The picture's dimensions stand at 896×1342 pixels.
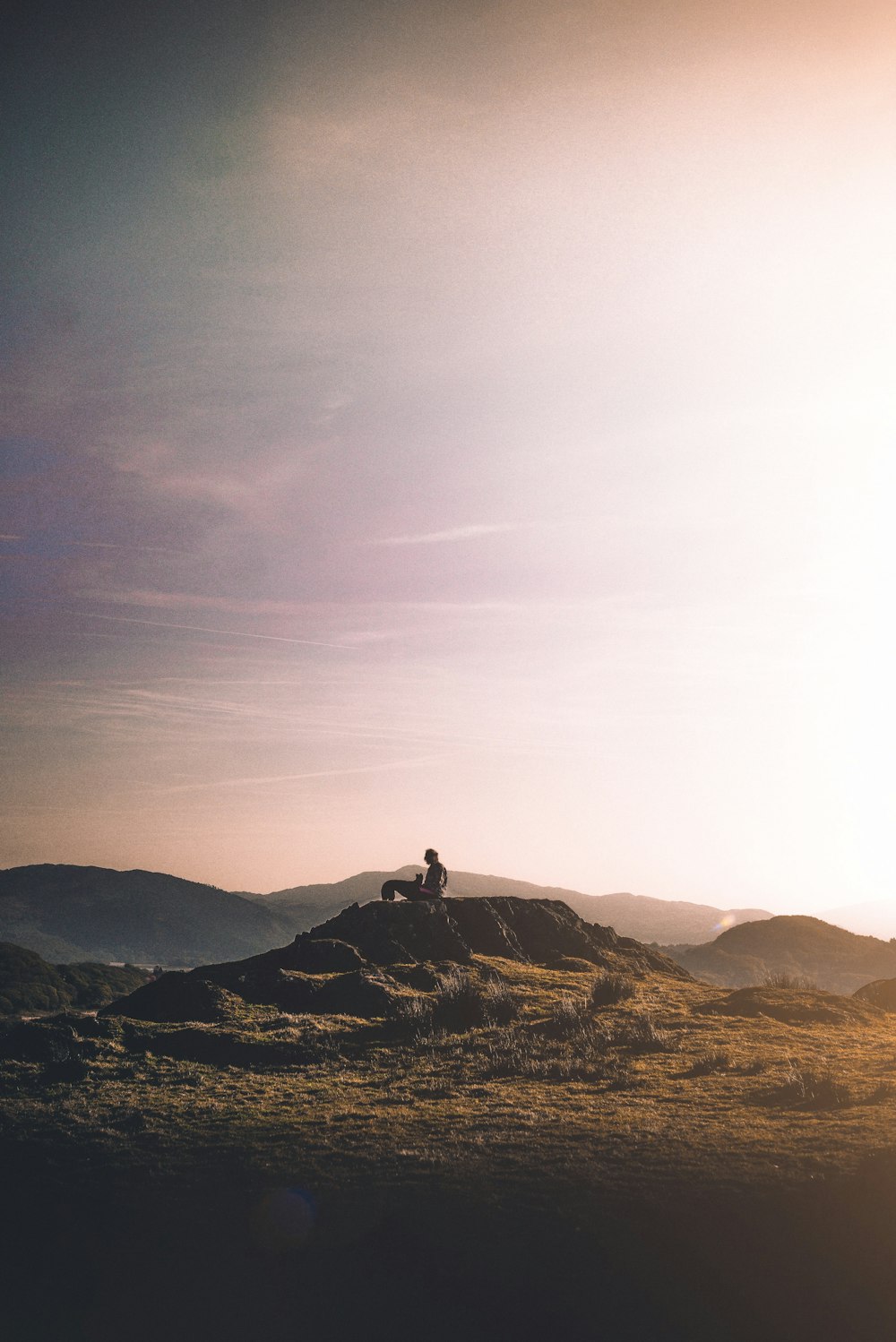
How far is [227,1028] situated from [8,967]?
4096 inches

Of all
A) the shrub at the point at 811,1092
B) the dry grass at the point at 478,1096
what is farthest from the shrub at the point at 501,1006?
the shrub at the point at 811,1092

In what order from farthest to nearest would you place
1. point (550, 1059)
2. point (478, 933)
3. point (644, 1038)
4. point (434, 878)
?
point (478, 933)
point (434, 878)
point (644, 1038)
point (550, 1059)

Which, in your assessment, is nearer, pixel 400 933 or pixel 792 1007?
pixel 792 1007

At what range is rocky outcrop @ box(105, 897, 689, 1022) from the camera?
29.5 metres

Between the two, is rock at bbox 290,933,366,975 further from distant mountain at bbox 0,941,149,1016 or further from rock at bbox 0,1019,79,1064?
distant mountain at bbox 0,941,149,1016

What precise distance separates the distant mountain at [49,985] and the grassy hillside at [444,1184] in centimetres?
7090

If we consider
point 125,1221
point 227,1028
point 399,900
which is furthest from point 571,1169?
point 399,900

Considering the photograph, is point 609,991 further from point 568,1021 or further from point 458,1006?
point 458,1006

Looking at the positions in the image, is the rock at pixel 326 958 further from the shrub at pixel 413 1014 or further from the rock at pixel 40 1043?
the rock at pixel 40 1043

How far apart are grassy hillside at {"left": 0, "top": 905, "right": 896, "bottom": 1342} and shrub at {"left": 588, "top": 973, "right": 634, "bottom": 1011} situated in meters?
6.48

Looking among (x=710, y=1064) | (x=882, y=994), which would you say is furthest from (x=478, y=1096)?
(x=882, y=994)

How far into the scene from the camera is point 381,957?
35.4m

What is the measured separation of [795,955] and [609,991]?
282 ft

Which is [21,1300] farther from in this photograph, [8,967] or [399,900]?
[8,967]
